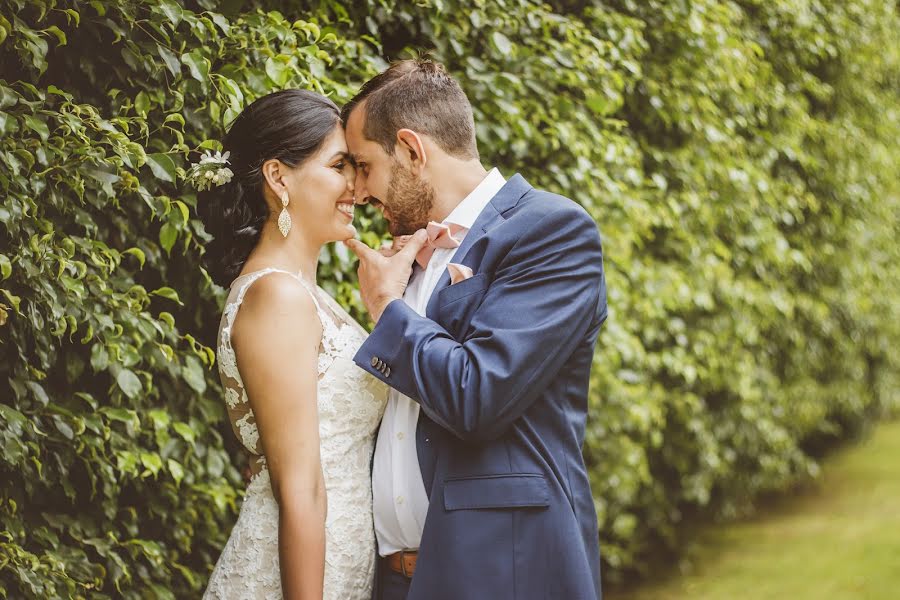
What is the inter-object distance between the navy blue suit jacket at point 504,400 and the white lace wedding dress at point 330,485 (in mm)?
→ 250

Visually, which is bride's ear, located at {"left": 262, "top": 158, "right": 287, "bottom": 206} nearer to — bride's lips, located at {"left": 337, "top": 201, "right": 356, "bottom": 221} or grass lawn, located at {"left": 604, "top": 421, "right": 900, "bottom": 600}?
bride's lips, located at {"left": 337, "top": 201, "right": 356, "bottom": 221}

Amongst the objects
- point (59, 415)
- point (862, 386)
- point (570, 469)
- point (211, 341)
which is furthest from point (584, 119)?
point (862, 386)

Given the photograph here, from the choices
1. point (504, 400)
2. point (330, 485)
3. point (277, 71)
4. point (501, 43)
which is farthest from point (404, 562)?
point (501, 43)

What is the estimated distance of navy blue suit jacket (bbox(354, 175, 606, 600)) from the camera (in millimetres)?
2037

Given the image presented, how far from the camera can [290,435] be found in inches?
86.5

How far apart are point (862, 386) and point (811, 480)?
1061mm

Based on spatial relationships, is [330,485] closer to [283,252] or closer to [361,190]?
[283,252]

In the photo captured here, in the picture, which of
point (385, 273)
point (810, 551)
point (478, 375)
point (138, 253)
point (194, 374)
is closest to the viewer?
point (478, 375)

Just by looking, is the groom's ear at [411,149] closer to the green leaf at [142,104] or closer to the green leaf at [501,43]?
the green leaf at [142,104]

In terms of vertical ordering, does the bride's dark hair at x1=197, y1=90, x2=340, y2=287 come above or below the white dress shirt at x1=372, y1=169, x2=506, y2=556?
above

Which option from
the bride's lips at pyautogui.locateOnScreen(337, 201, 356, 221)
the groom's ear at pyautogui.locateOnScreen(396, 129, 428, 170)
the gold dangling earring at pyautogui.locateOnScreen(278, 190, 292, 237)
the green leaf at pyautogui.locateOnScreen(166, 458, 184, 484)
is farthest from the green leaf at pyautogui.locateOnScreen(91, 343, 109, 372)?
the groom's ear at pyautogui.locateOnScreen(396, 129, 428, 170)

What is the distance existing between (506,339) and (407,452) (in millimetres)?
473

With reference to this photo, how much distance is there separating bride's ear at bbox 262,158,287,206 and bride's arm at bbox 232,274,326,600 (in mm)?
376

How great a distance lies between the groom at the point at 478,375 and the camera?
2.06m
